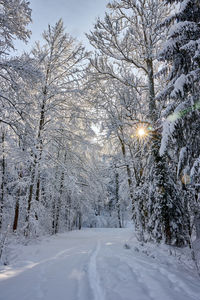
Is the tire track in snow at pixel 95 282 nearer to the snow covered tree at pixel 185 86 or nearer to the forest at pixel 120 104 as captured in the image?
the forest at pixel 120 104

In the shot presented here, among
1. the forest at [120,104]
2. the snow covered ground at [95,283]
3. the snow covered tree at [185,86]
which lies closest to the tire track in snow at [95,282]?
the snow covered ground at [95,283]

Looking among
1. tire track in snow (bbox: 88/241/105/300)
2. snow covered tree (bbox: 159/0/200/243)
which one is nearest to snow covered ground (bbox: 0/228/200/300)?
tire track in snow (bbox: 88/241/105/300)

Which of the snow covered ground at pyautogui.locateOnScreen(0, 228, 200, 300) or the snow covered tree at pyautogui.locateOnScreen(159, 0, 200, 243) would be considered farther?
the snow covered tree at pyautogui.locateOnScreen(159, 0, 200, 243)

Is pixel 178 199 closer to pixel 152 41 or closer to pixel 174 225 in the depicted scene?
pixel 174 225

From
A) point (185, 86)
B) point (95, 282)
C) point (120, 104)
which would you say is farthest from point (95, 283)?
point (120, 104)

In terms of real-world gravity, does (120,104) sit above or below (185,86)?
above

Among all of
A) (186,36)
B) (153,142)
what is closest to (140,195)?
(153,142)

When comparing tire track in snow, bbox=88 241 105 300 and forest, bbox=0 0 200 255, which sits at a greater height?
forest, bbox=0 0 200 255

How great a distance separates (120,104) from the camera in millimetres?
8914

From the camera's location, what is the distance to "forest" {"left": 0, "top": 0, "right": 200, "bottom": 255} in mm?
4887

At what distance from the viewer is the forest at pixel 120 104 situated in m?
→ 4.89

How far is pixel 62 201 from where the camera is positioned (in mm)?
14672

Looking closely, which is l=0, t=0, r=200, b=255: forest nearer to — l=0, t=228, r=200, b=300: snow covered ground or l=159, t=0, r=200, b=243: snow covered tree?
l=159, t=0, r=200, b=243: snow covered tree

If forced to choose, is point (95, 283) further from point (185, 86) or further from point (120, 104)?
point (120, 104)
